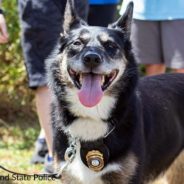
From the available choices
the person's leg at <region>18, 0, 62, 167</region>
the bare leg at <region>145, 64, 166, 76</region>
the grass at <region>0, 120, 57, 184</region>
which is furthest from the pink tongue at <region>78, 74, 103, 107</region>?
the bare leg at <region>145, 64, 166, 76</region>

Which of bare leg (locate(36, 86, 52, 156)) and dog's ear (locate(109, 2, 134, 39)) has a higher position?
dog's ear (locate(109, 2, 134, 39))

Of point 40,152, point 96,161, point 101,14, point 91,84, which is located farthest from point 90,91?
point 40,152

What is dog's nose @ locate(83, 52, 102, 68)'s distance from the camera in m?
3.24

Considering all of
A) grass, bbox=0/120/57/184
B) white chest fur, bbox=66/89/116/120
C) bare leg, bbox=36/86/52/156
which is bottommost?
grass, bbox=0/120/57/184

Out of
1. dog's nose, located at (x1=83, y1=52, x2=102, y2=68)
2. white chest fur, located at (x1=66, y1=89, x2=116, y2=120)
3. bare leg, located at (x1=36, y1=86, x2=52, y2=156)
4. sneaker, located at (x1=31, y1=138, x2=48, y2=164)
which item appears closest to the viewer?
dog's nose, located at (x1=83, y1=52, x2=102, y2=68)

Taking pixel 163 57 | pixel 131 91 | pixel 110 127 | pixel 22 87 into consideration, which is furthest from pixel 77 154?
pixel 22 87

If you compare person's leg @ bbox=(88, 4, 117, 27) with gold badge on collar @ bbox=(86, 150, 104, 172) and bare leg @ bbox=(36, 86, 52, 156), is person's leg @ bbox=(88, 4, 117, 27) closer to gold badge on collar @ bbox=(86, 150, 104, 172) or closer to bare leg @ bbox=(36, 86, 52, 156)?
bare leg @ bbox=(36, 86, 52, 156)

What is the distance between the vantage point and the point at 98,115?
11.4 feet

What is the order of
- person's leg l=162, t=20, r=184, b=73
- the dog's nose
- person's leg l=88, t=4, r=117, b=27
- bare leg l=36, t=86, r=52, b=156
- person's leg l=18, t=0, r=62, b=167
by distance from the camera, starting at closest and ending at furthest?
the dog's nose, person's leg l=18, t=0, r=62, b=167, bare leg l=36, t=86, r=52, b=156, person's leg l=162, t=20, r=184, b=73, person's leg l=88, t=4, r=117, b=27

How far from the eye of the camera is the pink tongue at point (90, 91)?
3.28 metres

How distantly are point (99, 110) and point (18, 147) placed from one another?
8.29ft

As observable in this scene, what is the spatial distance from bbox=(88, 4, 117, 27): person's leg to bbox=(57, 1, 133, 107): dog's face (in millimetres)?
1191

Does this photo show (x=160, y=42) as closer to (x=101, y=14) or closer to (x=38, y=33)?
(x=101, y=14)

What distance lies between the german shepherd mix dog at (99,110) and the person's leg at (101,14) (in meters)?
1.20
